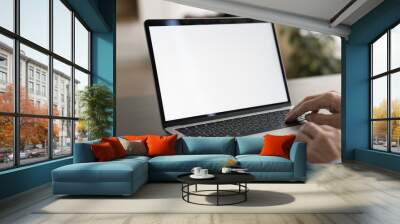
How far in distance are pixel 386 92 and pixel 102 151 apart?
6050 mm

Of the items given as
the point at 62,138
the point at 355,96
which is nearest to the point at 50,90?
the point at 62,138

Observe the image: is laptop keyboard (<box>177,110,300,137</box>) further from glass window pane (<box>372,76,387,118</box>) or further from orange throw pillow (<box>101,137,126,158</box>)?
orange throw pillow (<box>101,137,126,158</box>)

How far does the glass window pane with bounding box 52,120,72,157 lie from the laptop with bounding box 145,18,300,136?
2146 millimetres

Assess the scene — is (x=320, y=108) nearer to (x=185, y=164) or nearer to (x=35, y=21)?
(x=185, y=164)

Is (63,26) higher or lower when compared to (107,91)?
higher

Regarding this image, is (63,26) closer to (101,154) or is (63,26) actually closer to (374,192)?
(101,154)

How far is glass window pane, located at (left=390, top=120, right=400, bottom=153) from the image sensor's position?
7.46 metres

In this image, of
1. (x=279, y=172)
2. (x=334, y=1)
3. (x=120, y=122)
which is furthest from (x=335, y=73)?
(x=120, y=122)

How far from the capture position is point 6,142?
472cm

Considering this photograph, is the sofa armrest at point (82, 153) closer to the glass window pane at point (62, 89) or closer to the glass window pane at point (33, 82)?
the glass window pane at point (33, 82)

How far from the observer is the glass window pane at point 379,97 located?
26.9 ft

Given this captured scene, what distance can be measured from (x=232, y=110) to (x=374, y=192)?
12.2 ft

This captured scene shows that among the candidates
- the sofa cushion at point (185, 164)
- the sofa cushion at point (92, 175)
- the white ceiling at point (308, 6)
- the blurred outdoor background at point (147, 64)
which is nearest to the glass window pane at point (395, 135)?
the blurred outdoor background at point (147, 64)

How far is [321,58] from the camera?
8984 mm
